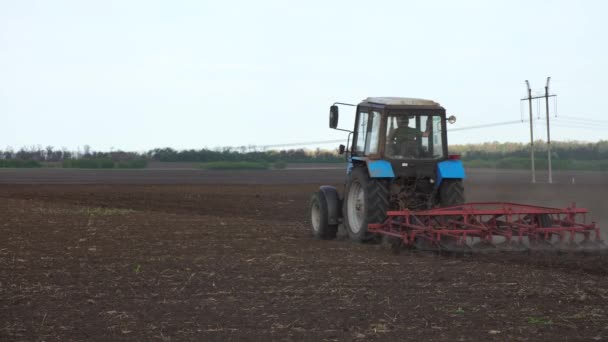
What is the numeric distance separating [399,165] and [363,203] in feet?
2.77

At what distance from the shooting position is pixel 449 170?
13.7m

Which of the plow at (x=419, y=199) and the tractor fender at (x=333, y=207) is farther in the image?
the tractor fender at (x=333, y=207)

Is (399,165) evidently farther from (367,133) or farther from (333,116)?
(333,116)

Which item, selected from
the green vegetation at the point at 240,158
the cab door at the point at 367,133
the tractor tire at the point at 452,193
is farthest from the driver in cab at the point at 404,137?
the green vegetation at the point at 240,158

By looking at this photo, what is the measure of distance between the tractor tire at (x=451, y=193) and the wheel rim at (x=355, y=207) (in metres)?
1.33

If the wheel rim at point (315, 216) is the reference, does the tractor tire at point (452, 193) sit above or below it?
above

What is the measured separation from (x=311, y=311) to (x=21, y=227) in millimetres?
10910

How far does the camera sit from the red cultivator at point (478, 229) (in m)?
12.3

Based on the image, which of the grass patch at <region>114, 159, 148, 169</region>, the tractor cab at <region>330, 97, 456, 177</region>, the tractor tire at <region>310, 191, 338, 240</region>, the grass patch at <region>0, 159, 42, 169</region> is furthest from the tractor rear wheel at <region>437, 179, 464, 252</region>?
the grass patch at <region>0, 159, 42, 169</region>

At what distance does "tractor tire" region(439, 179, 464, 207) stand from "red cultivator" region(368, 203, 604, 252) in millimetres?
629

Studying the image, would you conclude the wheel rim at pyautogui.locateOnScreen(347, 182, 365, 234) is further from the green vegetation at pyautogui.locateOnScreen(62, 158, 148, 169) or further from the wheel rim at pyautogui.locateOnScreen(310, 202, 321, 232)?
the green vegetation at pyautogui.locateOnScreen(62, 158, 148, 169)

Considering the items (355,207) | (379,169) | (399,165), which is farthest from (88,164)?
(379,169)

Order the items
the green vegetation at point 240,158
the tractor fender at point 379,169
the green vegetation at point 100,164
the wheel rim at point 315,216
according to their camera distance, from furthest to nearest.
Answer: the green vegetation at point 100,164 → the green vegetation at point 240,158 → the wheel rim at point 315,216 → the tractor fender at point 379,169

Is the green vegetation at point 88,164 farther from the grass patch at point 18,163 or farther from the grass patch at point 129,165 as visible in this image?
the grass patch at point 18,163
